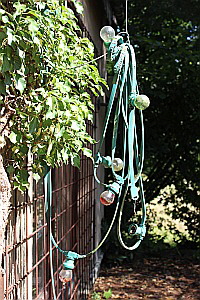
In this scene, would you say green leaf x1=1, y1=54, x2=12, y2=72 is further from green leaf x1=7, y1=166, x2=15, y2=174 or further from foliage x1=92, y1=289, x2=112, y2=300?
foliage x1=92, y1=289, x2=112, y2=300

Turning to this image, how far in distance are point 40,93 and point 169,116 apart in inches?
218

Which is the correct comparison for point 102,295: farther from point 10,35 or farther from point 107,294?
point 10,35

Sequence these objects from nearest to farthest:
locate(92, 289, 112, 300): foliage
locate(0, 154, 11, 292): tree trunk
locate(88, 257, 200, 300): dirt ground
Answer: locate(0, 154, 11, 292): tree trunk
locate(92, 289, 112, 300): foliage
locate(88, 257, 200, 300): dirt ground

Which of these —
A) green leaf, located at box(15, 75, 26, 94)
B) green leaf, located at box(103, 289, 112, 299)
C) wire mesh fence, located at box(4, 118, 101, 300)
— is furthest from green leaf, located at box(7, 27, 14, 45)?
green leaf, located at box(103, 289, 112, 299)

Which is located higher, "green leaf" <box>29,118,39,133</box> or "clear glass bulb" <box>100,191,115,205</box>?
"green leaf" <box>29,118,39,133</box>

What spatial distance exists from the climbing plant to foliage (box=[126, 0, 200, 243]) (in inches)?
188

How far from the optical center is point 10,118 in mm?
1950

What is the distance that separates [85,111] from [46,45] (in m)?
0.33

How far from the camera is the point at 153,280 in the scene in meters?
5.93

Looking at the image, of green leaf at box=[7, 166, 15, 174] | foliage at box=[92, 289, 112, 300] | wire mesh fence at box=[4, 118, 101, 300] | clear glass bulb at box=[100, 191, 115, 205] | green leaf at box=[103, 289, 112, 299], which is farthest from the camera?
green leaf at box=[103, 289, 112, 299]

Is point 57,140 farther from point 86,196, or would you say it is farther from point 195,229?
point 195,229

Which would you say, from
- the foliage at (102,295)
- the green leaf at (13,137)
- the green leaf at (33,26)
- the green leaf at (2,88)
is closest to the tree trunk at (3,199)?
the green leaf at (13,137)

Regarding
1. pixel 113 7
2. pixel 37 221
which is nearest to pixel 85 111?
pixel 37 221

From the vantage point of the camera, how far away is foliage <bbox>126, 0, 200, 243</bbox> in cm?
686
